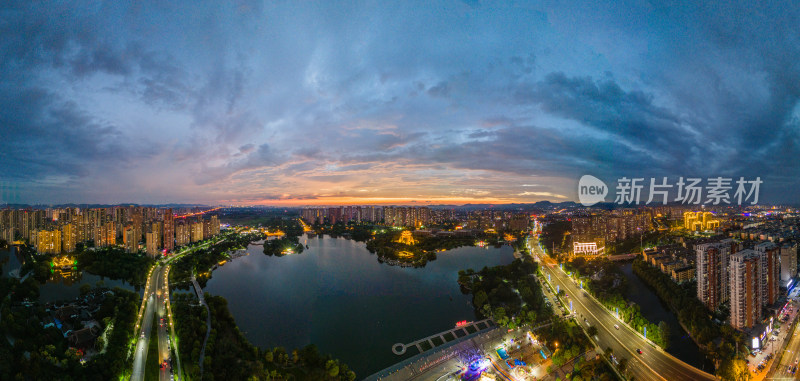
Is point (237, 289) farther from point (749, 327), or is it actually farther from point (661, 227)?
point (661, 227)

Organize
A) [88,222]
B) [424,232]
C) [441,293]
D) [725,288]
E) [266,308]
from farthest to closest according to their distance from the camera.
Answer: [424,232] < [88,222] < [441,293] < [266,308] < [725,288]

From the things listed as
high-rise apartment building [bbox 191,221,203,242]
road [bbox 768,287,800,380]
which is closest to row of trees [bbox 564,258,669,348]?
road [bbox 768,287,800,380]

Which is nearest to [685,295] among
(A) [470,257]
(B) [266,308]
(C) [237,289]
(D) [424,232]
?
(A) [470,257]

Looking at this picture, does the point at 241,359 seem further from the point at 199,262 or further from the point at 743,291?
the point at 743,291

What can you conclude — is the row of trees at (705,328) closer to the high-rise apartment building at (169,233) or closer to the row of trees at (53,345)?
the row of trees at (53,345)

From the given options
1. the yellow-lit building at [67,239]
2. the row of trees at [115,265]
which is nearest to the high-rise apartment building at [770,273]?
the row of trees at [115,265]

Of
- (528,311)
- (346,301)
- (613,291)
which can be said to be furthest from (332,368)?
(613,291)
